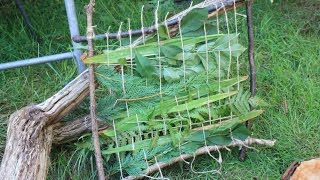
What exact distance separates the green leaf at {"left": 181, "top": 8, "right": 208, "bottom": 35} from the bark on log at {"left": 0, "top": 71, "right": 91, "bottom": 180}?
0.42 m

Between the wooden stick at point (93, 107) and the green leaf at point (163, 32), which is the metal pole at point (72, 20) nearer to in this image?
the wooden stick at point (93, 107)

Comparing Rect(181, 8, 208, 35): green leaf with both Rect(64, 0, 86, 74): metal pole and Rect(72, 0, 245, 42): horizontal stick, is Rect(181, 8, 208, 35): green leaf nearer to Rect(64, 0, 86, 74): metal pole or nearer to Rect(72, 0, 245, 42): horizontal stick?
Rect(72, 0, 245, 42): horizontal stick

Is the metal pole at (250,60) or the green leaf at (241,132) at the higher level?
the metal pole at (250,60)

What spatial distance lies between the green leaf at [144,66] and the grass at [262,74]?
1.44 ft

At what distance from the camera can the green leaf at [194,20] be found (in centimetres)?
187

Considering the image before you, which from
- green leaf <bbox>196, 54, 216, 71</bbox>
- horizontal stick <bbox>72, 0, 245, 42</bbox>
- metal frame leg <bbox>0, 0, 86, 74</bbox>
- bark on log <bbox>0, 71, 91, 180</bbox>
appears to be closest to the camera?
bark on log <bbox>0, 71, 91, 180</bbox>

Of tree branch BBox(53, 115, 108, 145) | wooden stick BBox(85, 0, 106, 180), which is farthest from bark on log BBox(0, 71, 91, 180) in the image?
wooden stick BBox(85, 0, 106, 180)

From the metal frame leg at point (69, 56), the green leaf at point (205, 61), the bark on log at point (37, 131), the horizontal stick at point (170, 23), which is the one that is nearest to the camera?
the bark on log at point (37, 131)

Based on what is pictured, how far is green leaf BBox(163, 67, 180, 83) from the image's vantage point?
191 centimetres

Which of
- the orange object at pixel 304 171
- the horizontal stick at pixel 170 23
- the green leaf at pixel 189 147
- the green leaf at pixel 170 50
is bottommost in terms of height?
the orange object at pixel 304 171

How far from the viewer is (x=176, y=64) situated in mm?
1944

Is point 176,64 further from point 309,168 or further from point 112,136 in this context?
point 309,168

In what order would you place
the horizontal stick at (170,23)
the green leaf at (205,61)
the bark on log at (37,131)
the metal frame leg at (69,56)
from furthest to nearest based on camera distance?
the metal frame leg at (69,56), the green leaf at (205,61), the horizontal stick at (170,23), the bark on log at (37,131)

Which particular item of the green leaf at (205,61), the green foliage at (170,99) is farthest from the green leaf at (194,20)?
the green leaf at (205,61)
